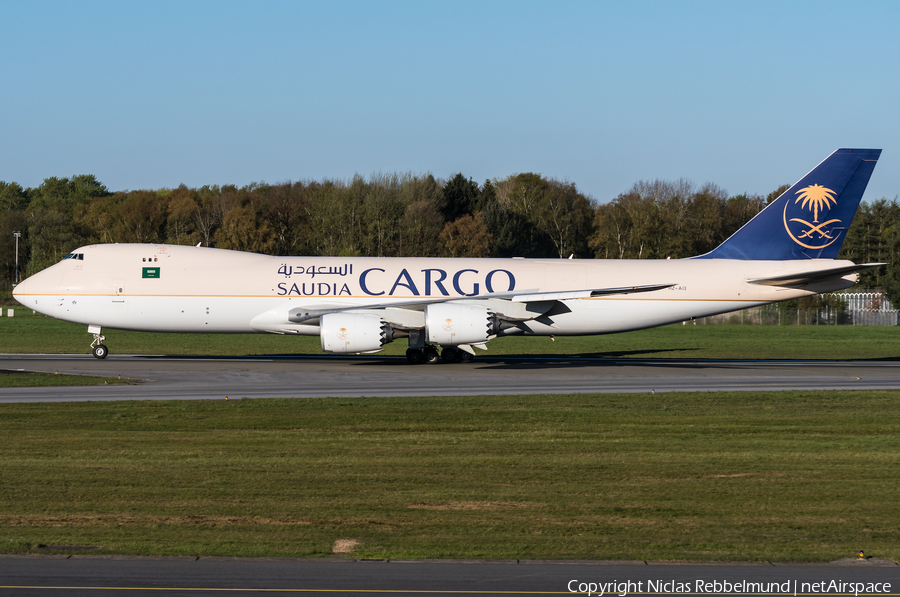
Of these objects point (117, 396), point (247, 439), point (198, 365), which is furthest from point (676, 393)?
point (198, 365)

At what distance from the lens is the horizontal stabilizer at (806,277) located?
33.4 m

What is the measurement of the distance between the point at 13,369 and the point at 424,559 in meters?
25.6

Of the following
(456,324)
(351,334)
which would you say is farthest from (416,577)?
(456,324)

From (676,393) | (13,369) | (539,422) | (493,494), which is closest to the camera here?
Answer: (493,494)

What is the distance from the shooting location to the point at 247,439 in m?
17.2

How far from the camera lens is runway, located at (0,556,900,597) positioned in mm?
8328

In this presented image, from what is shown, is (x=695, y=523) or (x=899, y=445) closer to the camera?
(x=695, y=523)

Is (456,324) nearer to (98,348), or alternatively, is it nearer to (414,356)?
(414,356)

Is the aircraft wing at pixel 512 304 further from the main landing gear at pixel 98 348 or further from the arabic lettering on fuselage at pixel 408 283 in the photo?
the main landing gear at pixel 98 348

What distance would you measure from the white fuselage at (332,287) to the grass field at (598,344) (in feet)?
22.7

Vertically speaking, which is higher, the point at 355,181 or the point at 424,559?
the point at 355,181

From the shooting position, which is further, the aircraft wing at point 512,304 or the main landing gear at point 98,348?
the main landing gear at point 98,348

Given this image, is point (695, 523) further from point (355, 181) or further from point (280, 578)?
point (355, 181)

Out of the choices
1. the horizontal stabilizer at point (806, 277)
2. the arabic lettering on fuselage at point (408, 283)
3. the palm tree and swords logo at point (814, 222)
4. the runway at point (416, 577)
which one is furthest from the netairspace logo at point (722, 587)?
the palm tree and swords logo at point (814, 222)
